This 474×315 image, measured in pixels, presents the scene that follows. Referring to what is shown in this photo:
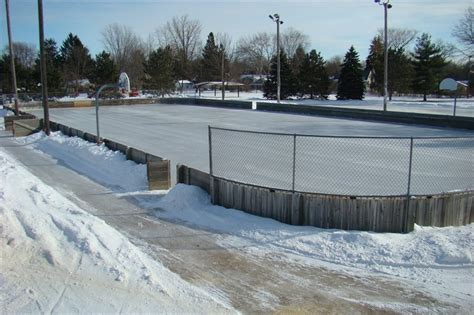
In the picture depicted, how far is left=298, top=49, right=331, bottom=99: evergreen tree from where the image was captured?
201 feet

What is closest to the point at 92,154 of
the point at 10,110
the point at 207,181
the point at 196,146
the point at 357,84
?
the point at 196,146

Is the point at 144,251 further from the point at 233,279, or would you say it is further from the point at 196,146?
the point at 196,146

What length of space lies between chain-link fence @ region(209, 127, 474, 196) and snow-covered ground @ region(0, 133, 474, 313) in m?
1.76

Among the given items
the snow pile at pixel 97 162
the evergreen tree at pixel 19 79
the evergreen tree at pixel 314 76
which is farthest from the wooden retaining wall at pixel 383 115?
the evergreen tree at pixel 19 79

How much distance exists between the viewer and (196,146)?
19484 millimetres

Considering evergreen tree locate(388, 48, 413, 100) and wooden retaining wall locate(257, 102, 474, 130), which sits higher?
evergreen tree locate(388, 48, 413, 100)

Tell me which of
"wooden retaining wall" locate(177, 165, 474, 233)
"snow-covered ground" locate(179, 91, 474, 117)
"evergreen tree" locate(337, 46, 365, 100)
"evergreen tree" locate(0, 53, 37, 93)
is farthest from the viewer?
"evergreen tree" locate(0, 53, 37, 93)

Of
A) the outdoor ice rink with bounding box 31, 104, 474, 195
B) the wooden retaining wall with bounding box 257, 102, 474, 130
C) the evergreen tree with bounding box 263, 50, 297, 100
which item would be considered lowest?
the outdoor ice rink with bounding box 31, 104, 474, 195

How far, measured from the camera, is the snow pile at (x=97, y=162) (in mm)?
12961

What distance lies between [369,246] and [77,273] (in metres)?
4.51

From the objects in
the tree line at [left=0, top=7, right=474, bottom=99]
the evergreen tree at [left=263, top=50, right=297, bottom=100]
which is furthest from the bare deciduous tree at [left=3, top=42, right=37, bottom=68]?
the evergreen tree at [left=263, top=50, right=297, bottom=100]

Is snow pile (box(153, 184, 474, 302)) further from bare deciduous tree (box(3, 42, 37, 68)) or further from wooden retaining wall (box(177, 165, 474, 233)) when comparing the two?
bare deciduous tree (box(3, 42, 37, 68))

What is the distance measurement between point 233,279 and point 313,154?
34.6 feet

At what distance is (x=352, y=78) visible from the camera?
5769 centimetres
